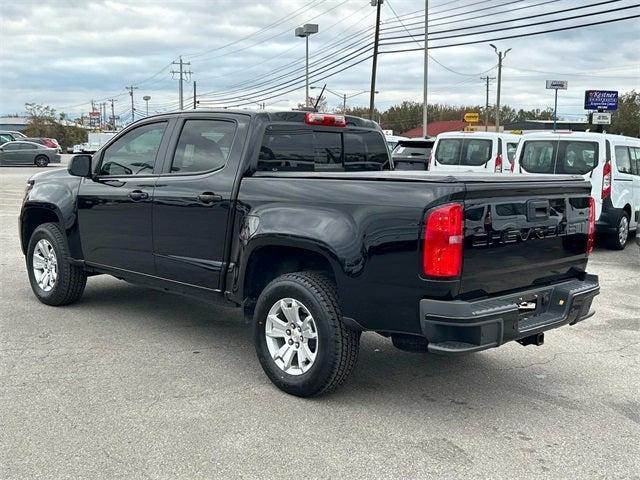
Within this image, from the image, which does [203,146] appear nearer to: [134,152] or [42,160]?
[134,152]

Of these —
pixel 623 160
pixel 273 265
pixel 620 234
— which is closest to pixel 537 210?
pixel 273 265

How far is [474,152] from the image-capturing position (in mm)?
14586

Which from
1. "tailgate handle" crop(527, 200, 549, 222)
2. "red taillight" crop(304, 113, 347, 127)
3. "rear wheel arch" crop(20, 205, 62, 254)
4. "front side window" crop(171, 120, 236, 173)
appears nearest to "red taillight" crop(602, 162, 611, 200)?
"red taillight" crop(304, 113, 347, 127)

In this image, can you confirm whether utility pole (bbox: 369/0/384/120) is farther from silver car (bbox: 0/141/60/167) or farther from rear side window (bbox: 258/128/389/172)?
rear side window (bbox: 258/128/389/172)

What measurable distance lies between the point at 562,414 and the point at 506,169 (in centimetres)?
1075

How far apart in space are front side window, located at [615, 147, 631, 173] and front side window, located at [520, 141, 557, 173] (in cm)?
99

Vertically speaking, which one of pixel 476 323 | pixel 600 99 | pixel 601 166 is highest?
pixel 600 99

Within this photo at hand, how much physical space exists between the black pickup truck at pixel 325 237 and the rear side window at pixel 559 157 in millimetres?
6109

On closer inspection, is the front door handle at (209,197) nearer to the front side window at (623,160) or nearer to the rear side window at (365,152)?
the rear side window at (365,152)

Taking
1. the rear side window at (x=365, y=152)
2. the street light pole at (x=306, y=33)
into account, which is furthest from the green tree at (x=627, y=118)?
the rear side window at (x=365, y=152)

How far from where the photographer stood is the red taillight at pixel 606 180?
1077 centimetres

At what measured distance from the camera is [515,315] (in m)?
3.87

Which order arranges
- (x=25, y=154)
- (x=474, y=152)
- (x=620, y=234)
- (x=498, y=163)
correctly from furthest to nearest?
1. (x=25, y=154)
2. (x=474, y=152)
3. (x=498, y=163)
4. (x=620, y=234)

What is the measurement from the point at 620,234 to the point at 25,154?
31.3m
